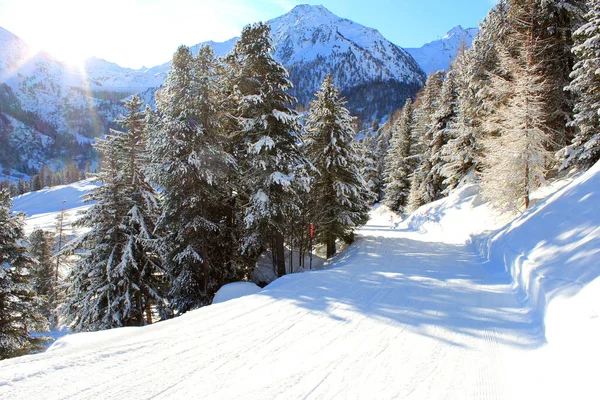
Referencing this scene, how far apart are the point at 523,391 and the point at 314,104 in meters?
16.2

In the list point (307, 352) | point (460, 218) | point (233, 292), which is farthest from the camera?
point (460, 218)

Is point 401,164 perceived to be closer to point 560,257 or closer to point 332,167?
point 332,167

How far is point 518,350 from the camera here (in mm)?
4066

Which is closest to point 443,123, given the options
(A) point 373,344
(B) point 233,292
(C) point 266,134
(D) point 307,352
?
(C) point 266,134

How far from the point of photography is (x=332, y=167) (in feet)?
55.2

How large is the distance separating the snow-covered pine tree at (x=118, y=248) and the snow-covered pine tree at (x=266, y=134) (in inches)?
213

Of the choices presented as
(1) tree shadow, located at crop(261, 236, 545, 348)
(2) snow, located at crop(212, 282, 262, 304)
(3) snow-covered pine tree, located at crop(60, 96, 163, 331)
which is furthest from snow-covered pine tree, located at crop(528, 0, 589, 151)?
(3) snow-covered pine tree, located at crop(60, 96, 163, 331)

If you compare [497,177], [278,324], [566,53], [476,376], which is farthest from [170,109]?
[566,53]

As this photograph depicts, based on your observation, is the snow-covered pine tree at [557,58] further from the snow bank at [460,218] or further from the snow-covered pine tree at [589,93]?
the snow bank at [460,218]

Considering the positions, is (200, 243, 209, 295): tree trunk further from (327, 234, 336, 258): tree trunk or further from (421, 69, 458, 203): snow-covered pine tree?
(421, 69, 458, 203): snow-covered pine tree

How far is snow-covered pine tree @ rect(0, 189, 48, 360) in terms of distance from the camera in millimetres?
12359

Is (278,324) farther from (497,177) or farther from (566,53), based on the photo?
(566,53)

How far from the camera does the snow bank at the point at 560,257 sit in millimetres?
3957

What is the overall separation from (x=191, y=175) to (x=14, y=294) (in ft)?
31.9
